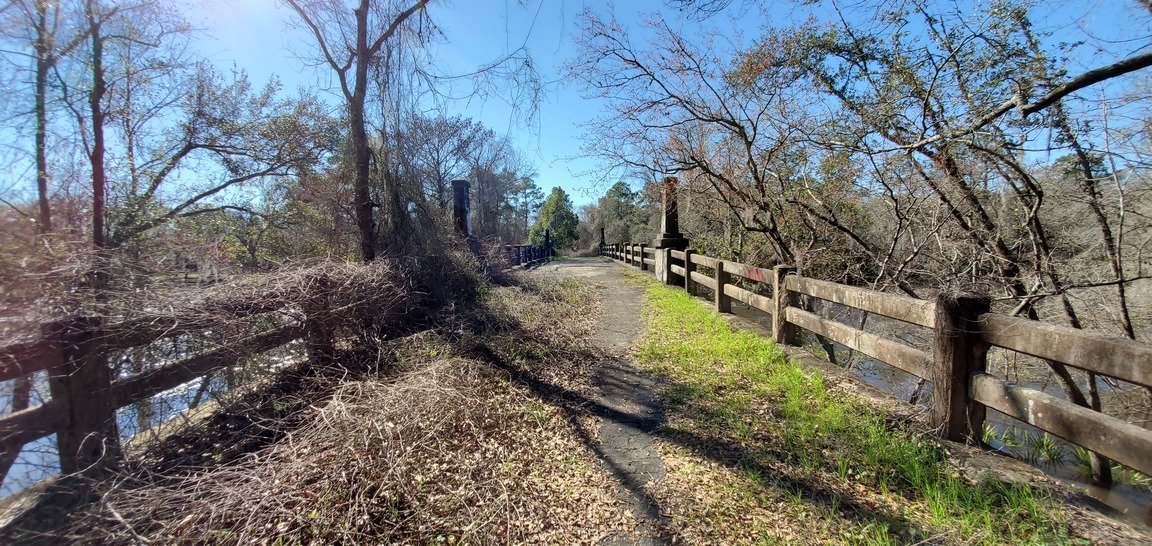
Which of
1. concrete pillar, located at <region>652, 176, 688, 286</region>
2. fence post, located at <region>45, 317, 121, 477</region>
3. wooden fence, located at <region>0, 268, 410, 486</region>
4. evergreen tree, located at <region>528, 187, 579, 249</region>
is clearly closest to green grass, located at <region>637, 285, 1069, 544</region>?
wooden fence, located at <region>0, 268, 410, 486</region>

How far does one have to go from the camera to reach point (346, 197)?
7078 millimetres

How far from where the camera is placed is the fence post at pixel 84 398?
8.01 ft

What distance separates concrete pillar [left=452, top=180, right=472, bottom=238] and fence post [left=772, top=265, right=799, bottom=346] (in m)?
7.74

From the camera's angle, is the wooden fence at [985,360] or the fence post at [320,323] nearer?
the wooden fence at [985,360]

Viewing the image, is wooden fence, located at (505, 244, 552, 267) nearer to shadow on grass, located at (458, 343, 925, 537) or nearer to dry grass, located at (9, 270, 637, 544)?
shadow on grass, located at (458, 343, 925, 537)

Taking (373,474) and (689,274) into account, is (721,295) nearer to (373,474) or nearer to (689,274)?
(689,274)

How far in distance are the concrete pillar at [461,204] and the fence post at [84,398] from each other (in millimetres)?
8134

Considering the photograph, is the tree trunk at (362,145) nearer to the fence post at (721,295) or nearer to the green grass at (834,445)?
the green grass at (834,445)

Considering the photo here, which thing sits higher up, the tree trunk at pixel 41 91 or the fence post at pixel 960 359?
the tree trunk at pixel 41 91

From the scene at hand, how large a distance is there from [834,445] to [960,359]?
0.93 meters

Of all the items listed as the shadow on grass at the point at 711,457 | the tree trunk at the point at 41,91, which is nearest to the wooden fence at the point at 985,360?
the shadow on grass at the point at 711,457

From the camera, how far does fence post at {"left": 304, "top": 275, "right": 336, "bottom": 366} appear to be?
150 inches

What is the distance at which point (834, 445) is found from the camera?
9.31 ft

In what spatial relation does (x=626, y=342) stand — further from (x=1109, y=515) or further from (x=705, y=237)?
(x=705, y=237)
